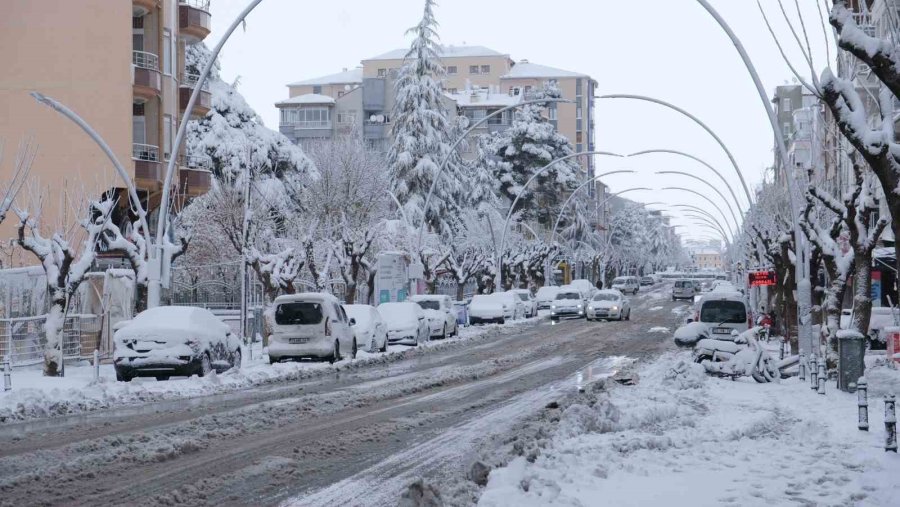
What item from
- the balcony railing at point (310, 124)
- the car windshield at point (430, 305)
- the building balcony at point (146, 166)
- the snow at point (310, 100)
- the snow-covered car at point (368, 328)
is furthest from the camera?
the balcony railing at point (310, 124)

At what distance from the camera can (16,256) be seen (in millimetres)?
45750

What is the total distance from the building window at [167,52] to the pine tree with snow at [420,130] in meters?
25.6

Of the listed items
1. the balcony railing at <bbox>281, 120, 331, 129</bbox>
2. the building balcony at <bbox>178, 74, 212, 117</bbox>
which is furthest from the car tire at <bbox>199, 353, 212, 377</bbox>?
the balcony railing at <bbox>281, 120, 331, 129</bbox>

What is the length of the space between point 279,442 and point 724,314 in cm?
2219

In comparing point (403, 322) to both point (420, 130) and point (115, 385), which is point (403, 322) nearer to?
point (115, 385)

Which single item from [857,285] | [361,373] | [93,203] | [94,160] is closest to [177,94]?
[94,160]

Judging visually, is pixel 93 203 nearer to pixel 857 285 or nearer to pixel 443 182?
pixel 857 285

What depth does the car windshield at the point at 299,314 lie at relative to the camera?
29695 mm

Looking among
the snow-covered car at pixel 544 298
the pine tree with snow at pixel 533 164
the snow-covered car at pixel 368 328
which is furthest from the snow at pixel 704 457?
the pine tree with snow at pixel 533 164

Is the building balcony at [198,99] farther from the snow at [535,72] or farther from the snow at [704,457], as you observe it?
the snow at [535,72]

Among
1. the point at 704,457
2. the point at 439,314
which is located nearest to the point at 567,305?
the point at 439,314

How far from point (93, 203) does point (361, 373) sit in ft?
27.2

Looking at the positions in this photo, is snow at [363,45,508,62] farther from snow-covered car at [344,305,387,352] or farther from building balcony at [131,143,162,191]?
snow-covered car at [344,305,387,352]

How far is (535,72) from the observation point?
156m
